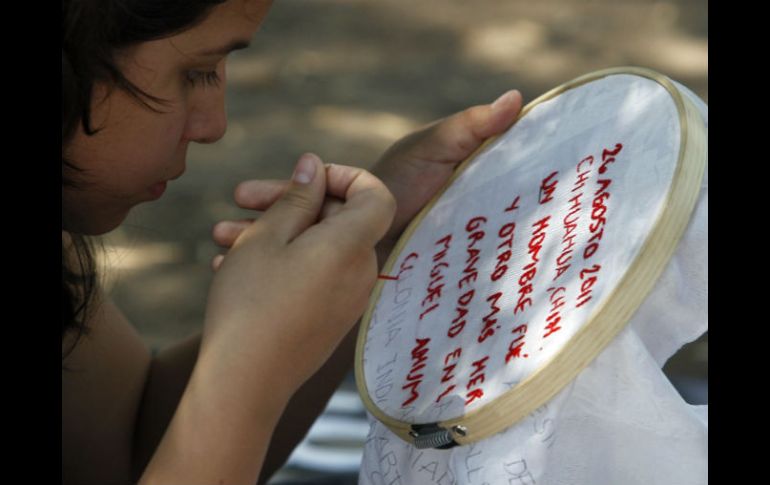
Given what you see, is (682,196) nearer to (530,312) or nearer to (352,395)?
(530,312)

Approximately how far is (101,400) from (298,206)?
1.33ft

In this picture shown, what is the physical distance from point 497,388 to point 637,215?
0.16 metres

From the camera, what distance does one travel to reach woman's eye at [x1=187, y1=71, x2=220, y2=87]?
97 centimetres

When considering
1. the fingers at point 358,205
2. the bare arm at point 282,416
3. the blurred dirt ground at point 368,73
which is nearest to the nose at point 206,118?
the fingers at point 358,205

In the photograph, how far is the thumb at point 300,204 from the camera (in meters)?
0.94

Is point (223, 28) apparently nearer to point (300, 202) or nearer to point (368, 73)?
point (300, 202)

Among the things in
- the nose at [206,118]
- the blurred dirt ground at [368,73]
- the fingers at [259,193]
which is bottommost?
the blurred dirt ground at [368,73]

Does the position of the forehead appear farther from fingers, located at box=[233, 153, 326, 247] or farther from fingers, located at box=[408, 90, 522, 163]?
fingers, located at box=[408, 90, 522, 163]

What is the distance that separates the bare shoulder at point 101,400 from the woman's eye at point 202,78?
13.8 inches

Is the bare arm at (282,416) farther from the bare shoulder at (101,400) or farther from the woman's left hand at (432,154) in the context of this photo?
the woman's left hand at (432,154)

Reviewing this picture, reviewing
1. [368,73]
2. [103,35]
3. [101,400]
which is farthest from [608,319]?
[368,73]

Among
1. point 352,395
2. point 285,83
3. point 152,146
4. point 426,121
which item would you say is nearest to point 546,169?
point 152,146

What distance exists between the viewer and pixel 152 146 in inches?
38.1

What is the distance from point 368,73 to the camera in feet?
7.48
